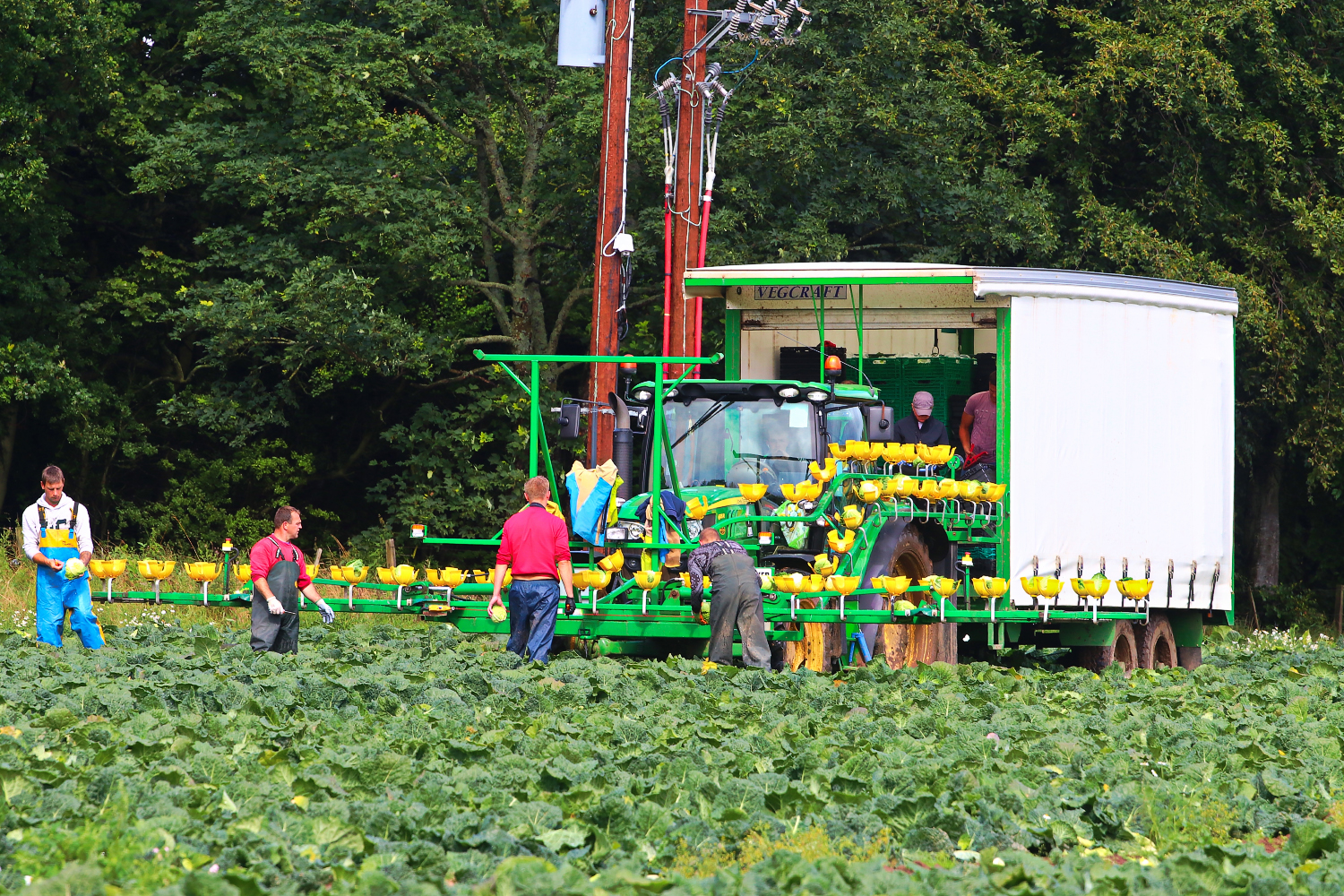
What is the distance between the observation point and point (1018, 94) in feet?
89.8

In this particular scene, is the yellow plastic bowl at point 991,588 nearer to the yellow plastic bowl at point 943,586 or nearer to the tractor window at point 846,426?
the yellow plastic bowl at point 943,586

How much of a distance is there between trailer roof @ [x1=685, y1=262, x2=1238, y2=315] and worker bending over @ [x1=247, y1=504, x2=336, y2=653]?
5.92 m

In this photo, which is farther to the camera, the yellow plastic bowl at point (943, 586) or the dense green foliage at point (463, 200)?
the dense green foliage at point (463, 200)

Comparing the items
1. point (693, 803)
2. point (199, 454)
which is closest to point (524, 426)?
point (199, 454)

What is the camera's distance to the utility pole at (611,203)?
1727cm

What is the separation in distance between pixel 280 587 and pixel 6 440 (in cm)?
1737

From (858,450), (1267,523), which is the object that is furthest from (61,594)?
(1267,523)

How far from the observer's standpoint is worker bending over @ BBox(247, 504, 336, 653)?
12.1 m

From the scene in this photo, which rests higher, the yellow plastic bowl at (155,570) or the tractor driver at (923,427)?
the tractor driver at (923,427)

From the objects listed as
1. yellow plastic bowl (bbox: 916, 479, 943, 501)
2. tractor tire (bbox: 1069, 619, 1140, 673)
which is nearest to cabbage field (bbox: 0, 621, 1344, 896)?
yellow plastic bowl (bbox: 916, 479, 943, 501)

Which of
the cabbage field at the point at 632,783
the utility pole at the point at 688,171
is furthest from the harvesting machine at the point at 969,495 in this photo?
the utility pole at the point at 688,171

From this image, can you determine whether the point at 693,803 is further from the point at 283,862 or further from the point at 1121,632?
the point at 1121,632

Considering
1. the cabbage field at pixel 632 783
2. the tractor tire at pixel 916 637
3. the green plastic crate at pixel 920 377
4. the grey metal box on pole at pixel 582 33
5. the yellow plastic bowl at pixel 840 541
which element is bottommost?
the cabbage field at pixel 632 783

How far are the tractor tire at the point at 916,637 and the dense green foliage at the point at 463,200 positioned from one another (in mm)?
10604
